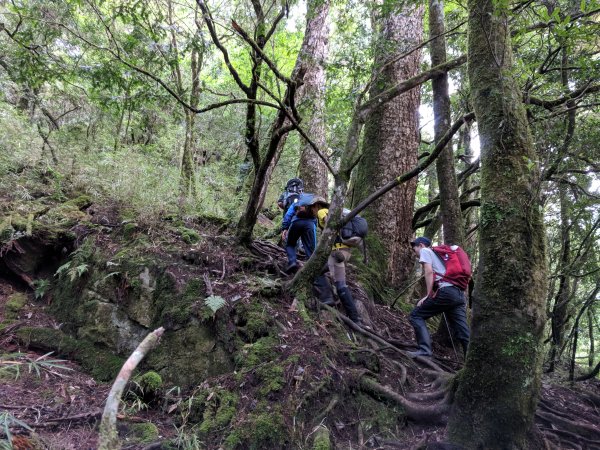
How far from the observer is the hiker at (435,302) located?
18.0 feet

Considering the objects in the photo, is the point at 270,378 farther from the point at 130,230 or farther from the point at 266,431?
the point at 130,230

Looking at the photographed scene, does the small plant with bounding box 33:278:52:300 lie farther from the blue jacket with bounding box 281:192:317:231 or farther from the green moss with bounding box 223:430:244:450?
the green moss with bounding box 223:430:244:450

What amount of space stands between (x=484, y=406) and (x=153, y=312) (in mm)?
3690

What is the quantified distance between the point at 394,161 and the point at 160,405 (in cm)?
617

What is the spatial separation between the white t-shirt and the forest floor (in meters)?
1.17

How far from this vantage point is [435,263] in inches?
220

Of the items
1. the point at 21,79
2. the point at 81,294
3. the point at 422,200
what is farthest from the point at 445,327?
the point at 422,200

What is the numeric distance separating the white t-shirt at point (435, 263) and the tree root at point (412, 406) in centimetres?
192

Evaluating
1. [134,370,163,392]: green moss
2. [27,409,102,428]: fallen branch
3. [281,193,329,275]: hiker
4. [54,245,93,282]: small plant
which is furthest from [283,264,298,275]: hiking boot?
[27,409,102,428]: fallen branch

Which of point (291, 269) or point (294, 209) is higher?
point (294, 209)

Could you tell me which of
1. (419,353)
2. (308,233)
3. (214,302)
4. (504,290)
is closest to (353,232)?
(308,233)

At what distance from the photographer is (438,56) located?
21.5 ft

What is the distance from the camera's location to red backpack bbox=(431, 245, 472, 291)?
17.9 feet

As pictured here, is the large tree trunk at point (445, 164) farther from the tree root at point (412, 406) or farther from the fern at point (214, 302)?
A: the fern at point (214, 302)
